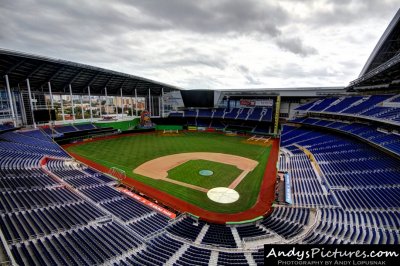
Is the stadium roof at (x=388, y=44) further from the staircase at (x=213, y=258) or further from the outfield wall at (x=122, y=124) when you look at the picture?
the outfield wall at (x=122, y=124)

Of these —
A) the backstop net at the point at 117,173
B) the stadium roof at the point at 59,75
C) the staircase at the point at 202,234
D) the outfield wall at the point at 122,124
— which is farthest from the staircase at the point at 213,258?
the outfield wall at the point at 122,124

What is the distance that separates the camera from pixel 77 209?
1722 cm

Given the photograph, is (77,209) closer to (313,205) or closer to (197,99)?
(313,205)

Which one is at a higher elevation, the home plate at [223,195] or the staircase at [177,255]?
the staircase at [177,255]

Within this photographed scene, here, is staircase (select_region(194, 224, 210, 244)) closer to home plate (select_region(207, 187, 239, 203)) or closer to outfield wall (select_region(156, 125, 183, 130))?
home plate (select_region(207, 187, 239, 203))

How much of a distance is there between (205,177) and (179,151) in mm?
15521

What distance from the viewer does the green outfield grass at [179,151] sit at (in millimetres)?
23609

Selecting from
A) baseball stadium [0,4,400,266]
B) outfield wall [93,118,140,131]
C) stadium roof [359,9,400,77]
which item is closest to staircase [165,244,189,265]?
baseball stadium [0,4,400,266]

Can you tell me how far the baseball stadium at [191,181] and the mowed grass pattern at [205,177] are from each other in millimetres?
290

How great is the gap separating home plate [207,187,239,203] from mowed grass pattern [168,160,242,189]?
4.22ft

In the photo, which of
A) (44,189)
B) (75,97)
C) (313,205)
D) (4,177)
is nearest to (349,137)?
(313,205)

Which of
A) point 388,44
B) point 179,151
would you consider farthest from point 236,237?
point 388,44

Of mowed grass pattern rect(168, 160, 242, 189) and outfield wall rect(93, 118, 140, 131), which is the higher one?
outfield wall rect(93, 118, 140, 131)

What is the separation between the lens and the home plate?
2361 centimetres
